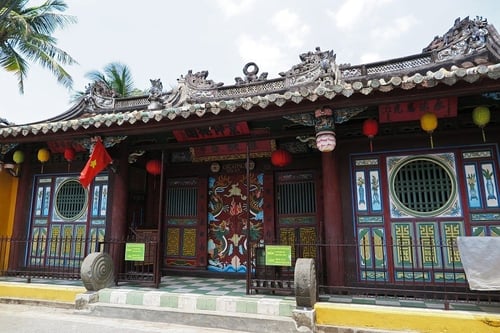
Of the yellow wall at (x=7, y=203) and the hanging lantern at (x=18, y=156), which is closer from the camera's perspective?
the hanging lantern at (x=18, y=156)

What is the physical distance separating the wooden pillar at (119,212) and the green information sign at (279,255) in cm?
303

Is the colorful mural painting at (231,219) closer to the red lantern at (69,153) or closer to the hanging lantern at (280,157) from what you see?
the hanging lantern at (280,157)

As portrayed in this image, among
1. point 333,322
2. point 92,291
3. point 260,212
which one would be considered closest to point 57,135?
point 92,291

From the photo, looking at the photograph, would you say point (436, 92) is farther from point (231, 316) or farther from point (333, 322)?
point (231, 316)

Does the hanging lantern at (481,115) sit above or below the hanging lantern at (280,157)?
above

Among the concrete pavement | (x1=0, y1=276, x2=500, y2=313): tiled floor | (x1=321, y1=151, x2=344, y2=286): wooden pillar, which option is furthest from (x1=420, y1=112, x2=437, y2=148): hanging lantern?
the concrete pavement

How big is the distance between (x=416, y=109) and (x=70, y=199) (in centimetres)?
760

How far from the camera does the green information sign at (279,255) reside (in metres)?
5.25

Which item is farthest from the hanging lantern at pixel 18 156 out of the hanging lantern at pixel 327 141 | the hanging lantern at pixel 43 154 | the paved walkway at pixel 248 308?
the hanging lantern at pixel 327 141

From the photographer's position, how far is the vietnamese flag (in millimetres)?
6211

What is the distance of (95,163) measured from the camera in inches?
252

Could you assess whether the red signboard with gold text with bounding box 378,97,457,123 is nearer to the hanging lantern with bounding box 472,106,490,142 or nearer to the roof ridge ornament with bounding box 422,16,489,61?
the hanging lantern with bounding box 472,106,490,142

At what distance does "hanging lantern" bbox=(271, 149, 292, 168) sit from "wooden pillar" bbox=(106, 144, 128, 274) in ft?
10.2

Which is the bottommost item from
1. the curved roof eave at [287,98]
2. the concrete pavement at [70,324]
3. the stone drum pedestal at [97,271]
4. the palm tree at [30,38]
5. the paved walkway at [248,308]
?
the concrete pavement at [70,324]
